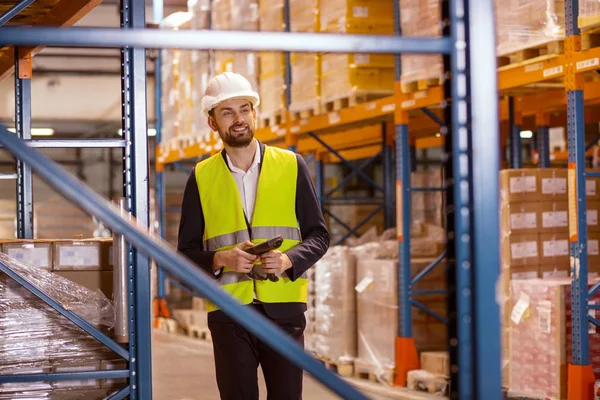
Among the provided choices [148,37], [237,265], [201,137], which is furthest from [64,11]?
[201,137]

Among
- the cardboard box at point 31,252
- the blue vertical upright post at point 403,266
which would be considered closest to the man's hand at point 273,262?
the cardboard box at point 31,252

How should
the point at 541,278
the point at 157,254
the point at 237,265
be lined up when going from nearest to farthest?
the point at 157,254 < the point at 237,265 < the point at 541,278

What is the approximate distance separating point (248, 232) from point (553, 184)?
434 cm

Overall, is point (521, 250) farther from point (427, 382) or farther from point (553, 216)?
point (427, 382)

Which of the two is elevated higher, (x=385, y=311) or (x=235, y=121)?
(x=235, y=121)

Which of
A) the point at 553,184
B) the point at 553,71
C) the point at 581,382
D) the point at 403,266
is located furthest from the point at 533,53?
the point at 581,382

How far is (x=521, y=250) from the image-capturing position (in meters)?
7.39

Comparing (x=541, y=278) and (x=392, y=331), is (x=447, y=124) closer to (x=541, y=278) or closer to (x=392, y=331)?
(x=541, y=278)

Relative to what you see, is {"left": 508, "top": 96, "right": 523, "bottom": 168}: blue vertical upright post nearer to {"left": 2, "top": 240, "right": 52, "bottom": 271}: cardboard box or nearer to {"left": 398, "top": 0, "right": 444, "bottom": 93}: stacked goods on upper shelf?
{"left": 398, "top": 0, "right": 444, "bottom": 93}: stacked goods on upper shelf

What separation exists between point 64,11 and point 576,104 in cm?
343

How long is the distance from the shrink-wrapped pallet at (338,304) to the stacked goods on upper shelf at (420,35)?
5.82 ft

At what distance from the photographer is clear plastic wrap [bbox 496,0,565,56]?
666cm

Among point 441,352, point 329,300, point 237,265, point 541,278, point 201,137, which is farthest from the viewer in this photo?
point 201,137

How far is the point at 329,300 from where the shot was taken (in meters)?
8.91
